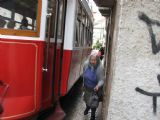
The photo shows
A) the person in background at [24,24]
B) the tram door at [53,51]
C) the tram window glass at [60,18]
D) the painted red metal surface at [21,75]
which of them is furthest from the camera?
the tram window glass at [60,18]

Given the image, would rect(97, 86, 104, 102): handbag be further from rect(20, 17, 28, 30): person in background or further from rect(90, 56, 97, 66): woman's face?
rect(20, 17, 28, 30): person in background

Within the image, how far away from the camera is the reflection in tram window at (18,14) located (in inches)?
239

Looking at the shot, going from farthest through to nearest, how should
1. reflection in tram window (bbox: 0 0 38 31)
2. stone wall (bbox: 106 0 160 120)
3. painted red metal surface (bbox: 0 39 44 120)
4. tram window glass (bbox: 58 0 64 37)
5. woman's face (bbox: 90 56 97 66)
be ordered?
woman's face (bbox: 90 56 97 66)
tram window glass (bbox: 58 0 64 37)
reflection in tram window (bbox: 0 0 38 31)
painted red metal surface (bbox: 0 39 44 120)
stone wall (bbox: 106 0 160 120)

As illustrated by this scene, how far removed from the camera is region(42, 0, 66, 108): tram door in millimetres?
6675

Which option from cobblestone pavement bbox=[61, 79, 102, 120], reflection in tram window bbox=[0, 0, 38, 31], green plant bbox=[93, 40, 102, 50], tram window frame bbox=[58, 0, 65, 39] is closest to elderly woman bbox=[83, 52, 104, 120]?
tram window frame bbox=[58, 0, 65, 39]

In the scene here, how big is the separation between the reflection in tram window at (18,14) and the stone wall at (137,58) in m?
2.22

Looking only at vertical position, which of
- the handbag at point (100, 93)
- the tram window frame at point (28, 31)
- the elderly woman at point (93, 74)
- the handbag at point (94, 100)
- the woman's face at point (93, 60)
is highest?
the tram window frame at point (28, 31)

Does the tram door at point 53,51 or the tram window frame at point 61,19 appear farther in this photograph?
the tram window frame at point 61,19

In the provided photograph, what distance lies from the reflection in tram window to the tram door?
33 centimetres

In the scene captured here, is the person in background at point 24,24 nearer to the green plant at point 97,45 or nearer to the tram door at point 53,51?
the tram door at point 53,51

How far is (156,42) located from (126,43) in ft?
0.98

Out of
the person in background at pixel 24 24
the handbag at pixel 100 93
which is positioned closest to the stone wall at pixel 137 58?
the person in background at pixel 24 24

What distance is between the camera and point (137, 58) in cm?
431

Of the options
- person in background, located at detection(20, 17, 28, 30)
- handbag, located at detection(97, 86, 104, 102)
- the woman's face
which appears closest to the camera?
person in background, located at detection(20, 17, 28, 30)
